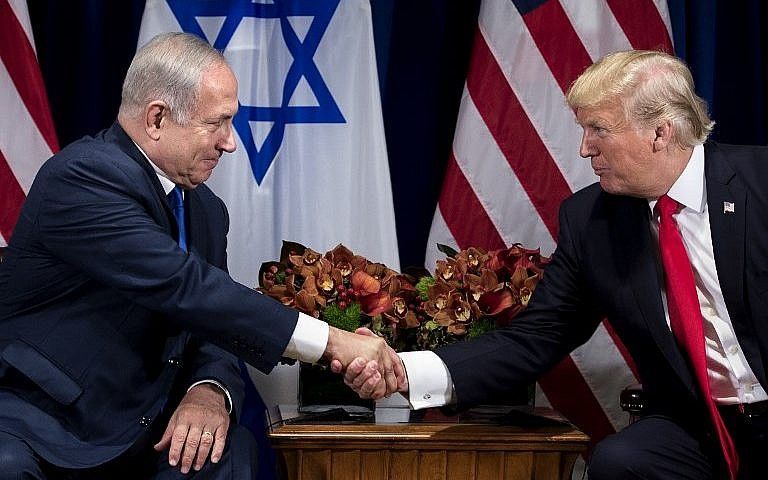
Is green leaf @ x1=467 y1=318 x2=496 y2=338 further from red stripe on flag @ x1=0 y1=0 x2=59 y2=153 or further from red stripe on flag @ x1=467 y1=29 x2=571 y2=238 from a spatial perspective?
red stripe on flag @ x1=0 y1=0 x2=59 y2=153

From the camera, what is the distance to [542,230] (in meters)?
3.65

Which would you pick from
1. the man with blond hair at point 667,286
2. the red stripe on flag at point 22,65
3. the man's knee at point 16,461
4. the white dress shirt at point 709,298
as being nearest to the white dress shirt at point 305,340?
the man with blond hair at point 667,286

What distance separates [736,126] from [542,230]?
792mm

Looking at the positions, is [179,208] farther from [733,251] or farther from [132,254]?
[733,251]

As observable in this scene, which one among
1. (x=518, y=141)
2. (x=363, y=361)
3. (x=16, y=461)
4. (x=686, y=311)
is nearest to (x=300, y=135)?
(x=518, y=141)

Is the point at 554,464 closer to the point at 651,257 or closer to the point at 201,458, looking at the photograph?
the point at 651,257

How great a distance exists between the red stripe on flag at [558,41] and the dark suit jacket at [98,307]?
1360 millimetres

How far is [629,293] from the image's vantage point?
292cm

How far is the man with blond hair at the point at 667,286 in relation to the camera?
2.82 meters

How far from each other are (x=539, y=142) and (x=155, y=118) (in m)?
1.34

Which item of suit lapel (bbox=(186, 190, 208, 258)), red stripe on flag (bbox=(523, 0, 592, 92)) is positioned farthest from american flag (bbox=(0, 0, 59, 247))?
red stripe on flag (bbox=(523, 0, 592, 92))

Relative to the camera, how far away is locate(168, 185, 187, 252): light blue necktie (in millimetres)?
2863

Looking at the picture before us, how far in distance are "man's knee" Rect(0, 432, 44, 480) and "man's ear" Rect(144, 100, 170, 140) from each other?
73cm

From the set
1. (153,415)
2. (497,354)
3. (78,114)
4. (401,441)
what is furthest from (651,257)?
(78,114)
